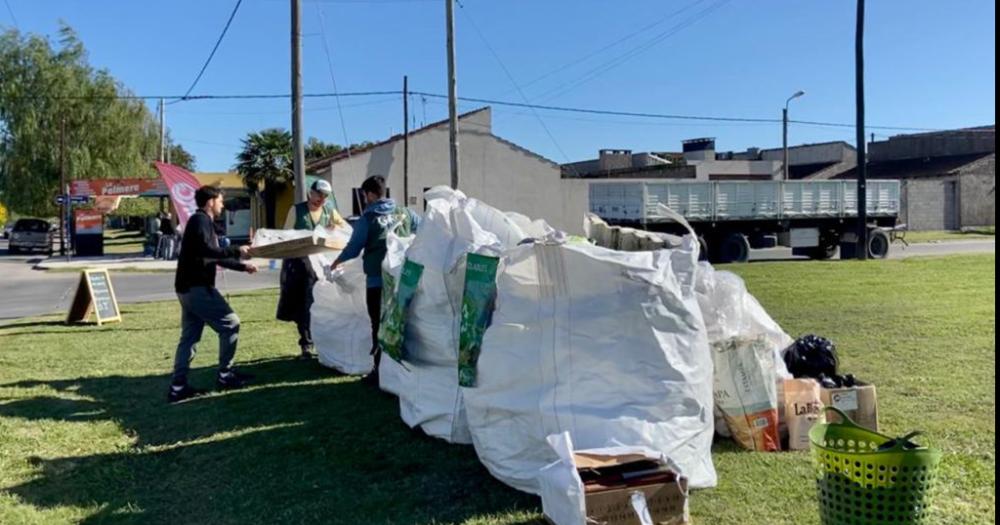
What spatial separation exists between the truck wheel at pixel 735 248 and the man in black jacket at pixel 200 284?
728 inches

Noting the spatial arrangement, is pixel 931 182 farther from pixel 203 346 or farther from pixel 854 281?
pixel 203 346

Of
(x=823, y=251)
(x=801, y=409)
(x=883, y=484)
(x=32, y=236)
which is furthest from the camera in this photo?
(x=32, y=236)

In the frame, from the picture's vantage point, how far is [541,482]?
134 inches

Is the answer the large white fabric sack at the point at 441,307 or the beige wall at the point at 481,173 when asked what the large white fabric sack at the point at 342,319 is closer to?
the large white fabric sack at the point at 441,307

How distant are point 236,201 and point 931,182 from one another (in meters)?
41.3

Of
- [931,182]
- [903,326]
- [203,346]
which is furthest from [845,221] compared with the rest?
[931,182]

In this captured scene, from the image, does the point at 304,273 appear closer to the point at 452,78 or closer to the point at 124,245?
the point at 452,78

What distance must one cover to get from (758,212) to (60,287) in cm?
1951

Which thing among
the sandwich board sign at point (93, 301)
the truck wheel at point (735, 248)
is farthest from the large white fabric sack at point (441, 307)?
the truck wheel at point (735, 248)

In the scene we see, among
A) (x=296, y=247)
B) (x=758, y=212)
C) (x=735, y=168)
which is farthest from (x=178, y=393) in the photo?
(x=735, y=168)

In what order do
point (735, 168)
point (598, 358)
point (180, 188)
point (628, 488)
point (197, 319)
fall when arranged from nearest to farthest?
point (628, 488), point (598, 358), point (197, 319), point (180, 188), point (735, 168)

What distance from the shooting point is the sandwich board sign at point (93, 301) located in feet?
35.8

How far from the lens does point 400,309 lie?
487 centimetres

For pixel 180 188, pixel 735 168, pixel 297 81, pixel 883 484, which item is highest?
pixel 735 168
